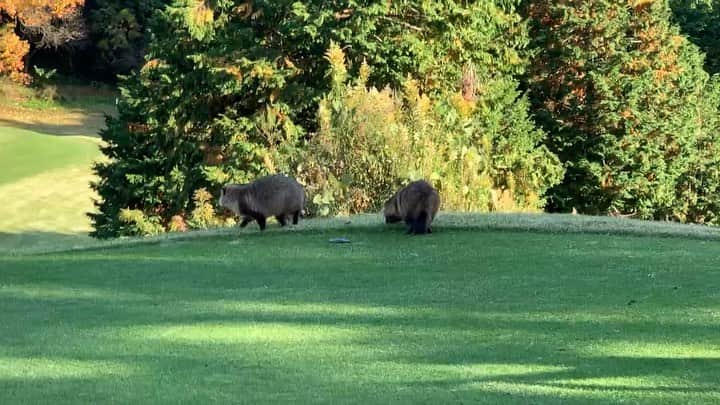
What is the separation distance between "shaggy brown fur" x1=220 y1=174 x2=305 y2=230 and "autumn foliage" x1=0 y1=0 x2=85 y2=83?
150 feet

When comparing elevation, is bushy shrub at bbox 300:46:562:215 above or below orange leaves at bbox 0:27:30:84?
below

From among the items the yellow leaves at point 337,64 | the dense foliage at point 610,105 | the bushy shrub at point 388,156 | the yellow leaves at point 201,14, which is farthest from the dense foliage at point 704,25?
the bushy shrub at point 388,156

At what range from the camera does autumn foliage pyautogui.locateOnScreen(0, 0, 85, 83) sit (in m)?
59.4

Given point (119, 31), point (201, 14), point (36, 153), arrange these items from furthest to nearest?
point (119, 31) < point (36, 153) < point (201, 14)

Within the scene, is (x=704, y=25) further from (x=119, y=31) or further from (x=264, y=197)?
(x=264, y=197)

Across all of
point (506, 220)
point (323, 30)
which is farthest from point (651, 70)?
point (506, 220)

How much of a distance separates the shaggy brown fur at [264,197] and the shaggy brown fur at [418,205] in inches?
56.5

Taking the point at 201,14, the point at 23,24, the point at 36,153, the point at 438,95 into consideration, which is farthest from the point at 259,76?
the point at 23,24

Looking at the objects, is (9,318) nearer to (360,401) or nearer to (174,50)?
(360,401)

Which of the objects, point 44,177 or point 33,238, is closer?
point 33,238

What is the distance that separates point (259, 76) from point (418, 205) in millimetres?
17486

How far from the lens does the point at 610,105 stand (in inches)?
1372

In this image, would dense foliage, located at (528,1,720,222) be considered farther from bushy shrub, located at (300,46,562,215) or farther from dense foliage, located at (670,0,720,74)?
dense foliage, located at (670,0,720,74)

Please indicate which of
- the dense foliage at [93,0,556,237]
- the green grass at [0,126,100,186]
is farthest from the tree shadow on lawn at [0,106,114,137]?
the dense foliage at [93,0,556,237]
